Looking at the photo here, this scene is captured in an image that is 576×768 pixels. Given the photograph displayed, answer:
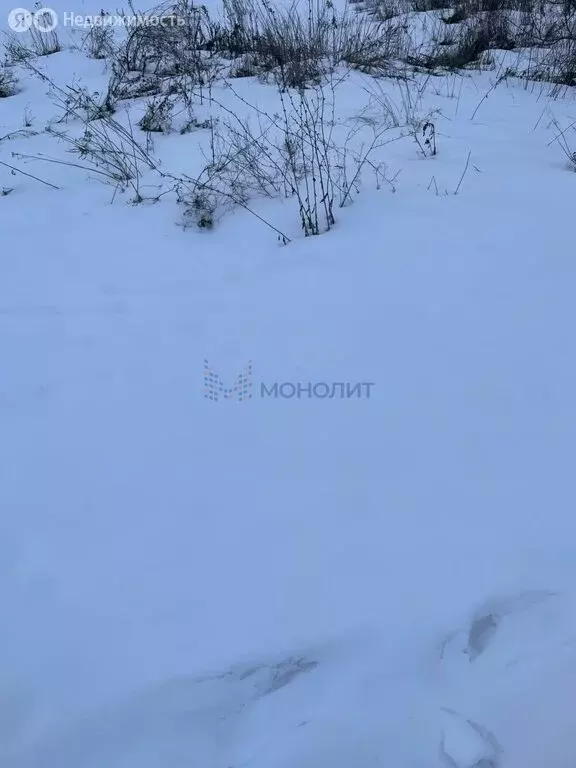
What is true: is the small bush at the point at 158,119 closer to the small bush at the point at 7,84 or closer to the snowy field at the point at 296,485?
the snowy field at the point at 296,485

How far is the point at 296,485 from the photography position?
176cm

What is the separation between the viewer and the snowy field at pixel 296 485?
4.46ft

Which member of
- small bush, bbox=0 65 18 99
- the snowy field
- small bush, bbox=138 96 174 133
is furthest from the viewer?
small bush, bbox=0 65 18 99

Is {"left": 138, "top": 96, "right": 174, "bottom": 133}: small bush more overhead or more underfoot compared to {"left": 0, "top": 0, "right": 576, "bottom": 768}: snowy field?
more overhead

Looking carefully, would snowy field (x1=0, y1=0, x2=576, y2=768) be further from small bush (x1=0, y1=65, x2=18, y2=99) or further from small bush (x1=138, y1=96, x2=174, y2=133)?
small bush (x1=0, y1=65, x2=18, y2=99)

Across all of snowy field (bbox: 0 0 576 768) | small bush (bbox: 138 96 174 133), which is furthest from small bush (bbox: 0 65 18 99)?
snowy field (bbox: 0 0 576 768)

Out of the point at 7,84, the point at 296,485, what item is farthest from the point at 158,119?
the point at 296,485

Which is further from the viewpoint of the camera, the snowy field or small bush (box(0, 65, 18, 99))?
small bush (box(0, 65, 18, 99))

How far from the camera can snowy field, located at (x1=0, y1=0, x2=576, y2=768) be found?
136 cm

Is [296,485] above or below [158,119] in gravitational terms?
below

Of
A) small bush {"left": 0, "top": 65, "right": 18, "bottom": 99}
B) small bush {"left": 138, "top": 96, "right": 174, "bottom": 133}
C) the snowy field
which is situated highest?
small bush {"left": 0, "top": 65, "right": 18, "bottom": 99}

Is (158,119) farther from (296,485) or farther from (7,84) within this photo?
(296,485)

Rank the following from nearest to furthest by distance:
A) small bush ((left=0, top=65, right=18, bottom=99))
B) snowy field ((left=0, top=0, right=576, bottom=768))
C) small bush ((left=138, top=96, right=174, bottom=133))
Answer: snowy field ((left=0, top=0, right=576, bottom=768)) → small bush ((left=138, top=96, right=174, bottom=133)) → small bush ((left=0, top=65, right=18, bottom=99))

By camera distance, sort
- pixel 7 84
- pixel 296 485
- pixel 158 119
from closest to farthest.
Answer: pixel 296 485 → pixel 158 119 → pixel 7 84
